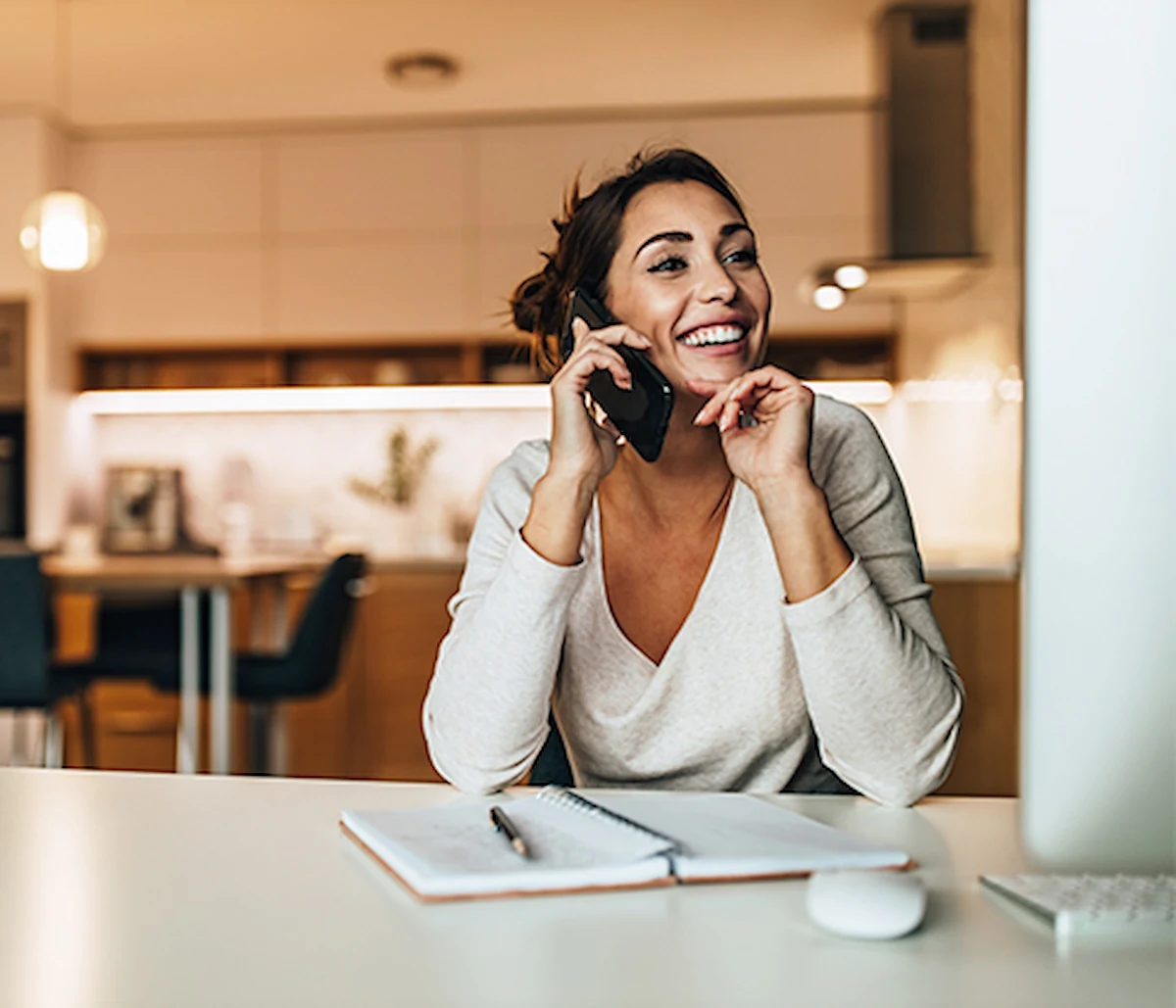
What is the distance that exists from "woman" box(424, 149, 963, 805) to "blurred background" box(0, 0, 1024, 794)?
8.71 feet

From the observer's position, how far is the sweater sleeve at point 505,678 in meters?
1.17

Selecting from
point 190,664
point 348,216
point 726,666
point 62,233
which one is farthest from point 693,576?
point 348,216

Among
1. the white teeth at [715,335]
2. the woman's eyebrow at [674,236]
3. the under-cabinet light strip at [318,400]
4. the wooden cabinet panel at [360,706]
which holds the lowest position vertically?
the wooden cabinet panel at [360,706]

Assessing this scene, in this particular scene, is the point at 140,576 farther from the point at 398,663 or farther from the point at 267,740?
the point at 398,663

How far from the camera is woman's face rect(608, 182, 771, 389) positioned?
56.7 inches

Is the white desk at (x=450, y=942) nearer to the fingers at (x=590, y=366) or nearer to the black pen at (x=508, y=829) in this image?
the black pen at (x=508, y=829)

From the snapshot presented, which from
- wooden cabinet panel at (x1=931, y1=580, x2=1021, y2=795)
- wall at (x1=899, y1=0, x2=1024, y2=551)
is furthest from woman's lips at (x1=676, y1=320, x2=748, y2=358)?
wall at (x1=899, y1=0, x2=1024, y2=551)

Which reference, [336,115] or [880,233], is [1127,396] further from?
[336,115]

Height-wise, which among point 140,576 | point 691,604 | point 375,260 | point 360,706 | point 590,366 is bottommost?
point 360,706

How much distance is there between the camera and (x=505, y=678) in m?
1.21

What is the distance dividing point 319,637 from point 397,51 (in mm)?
2305

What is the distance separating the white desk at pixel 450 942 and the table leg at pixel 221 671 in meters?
2.69

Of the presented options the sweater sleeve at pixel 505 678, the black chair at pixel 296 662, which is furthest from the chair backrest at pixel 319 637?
the sweater sleeve at pixel 505 678

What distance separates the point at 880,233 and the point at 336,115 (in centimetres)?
237
